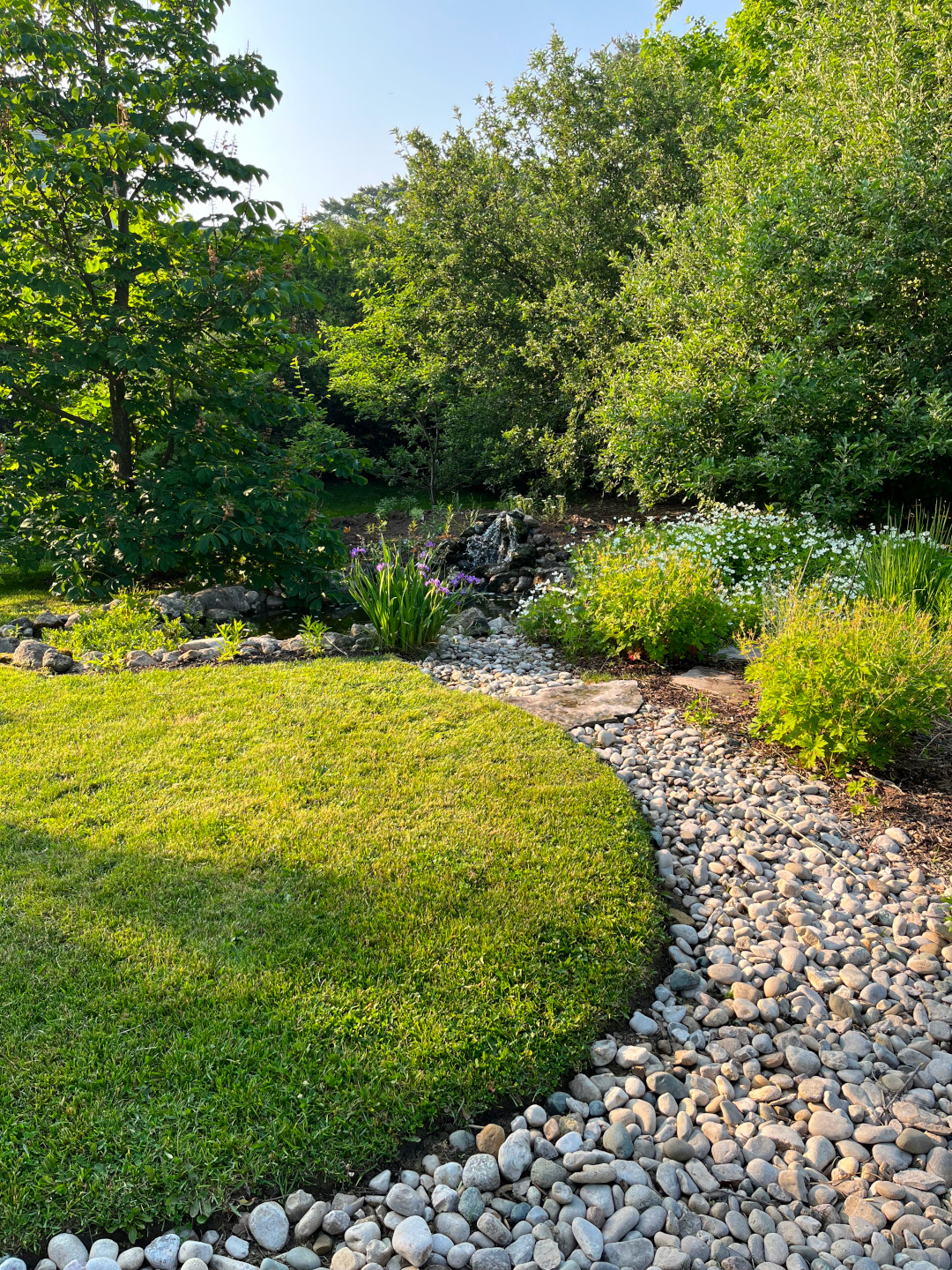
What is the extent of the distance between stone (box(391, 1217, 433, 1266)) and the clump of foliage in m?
4.21

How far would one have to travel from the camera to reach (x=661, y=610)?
4.87 m

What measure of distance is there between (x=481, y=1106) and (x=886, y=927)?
1650mm

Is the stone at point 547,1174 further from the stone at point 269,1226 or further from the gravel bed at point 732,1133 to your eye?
the stone at point 269,1226

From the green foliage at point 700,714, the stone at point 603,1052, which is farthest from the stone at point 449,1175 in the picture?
the green foliage at point 700,714

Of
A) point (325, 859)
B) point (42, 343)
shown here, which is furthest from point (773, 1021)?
point (42, 343)

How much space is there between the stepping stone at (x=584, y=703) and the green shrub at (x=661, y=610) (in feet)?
1.19

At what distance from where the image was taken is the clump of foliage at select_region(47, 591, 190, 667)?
5.33m

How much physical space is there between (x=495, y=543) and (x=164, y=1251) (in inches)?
297

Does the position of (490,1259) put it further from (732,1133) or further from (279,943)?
(279,943)

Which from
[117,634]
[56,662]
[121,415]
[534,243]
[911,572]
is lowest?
[56,662]

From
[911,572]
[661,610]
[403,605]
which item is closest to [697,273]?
→ [911,572]

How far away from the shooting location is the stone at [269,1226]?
1.67 m

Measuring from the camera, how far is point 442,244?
38.4ft

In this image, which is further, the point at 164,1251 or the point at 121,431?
the point at 121,431
